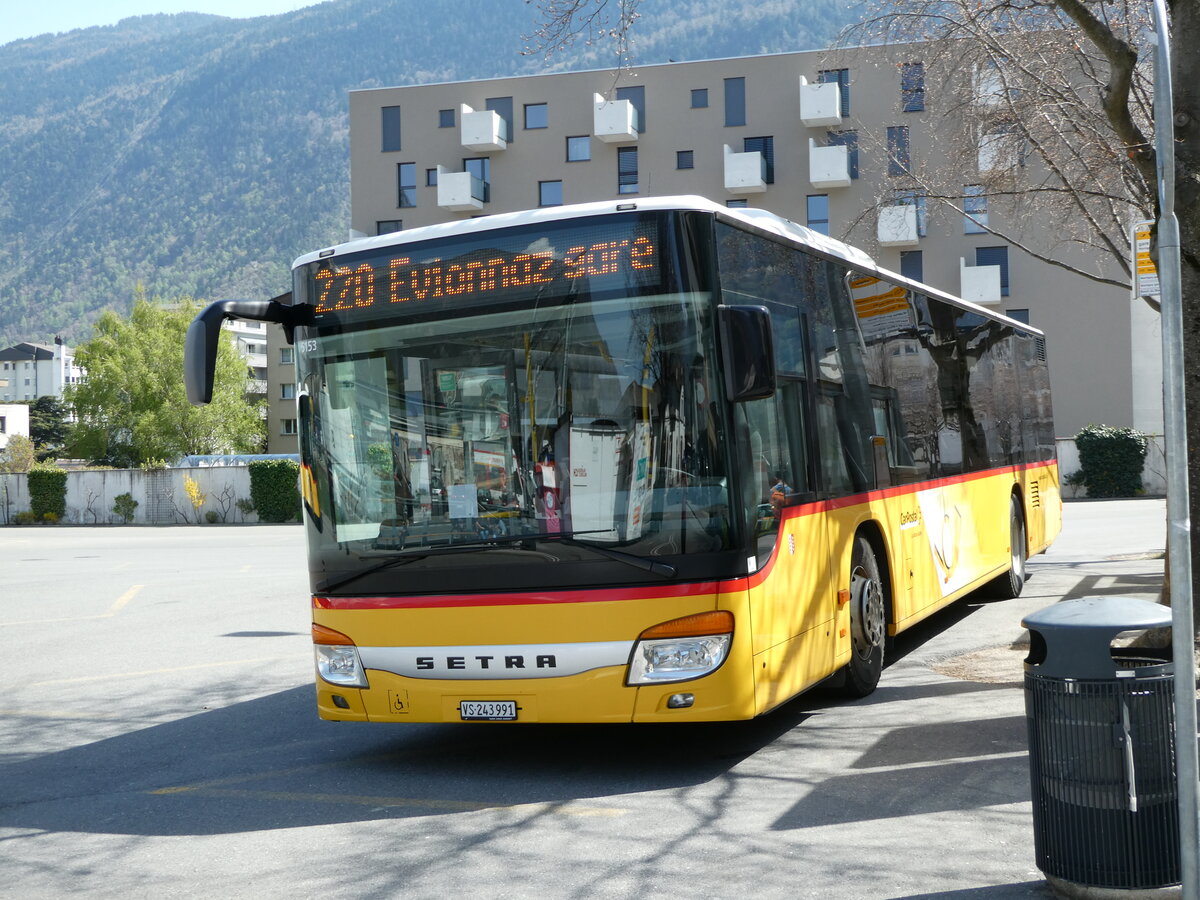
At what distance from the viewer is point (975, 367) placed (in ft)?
40.8

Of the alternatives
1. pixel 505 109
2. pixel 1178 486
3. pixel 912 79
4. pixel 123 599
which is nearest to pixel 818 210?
pixel 505 109

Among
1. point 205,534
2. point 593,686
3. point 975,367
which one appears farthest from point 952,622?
Answer: point 205,534

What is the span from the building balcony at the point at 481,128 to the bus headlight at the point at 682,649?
4991 cm

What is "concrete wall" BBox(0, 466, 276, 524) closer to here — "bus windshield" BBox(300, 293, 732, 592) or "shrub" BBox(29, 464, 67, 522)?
"shrub" BBox(29, 464, 67, 522)

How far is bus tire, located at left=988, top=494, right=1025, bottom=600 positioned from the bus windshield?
8202mm

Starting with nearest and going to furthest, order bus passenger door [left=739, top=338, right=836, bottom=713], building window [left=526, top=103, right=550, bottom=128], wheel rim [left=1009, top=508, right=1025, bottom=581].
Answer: bus passenger door [left=739, top=338, right=836, bottom=713], wheel rim [left=1009, top=508, right=1025, bottom=581], building window [left=526, top=103, right=550, bottom=128]

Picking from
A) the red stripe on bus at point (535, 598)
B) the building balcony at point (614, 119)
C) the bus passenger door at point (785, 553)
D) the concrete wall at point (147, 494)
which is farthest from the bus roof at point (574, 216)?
the building balcony at point (614, 119)

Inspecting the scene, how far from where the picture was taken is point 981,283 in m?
48.5

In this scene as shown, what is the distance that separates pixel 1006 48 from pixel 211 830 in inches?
451

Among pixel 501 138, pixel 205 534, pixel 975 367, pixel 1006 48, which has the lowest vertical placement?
pixel 205 534

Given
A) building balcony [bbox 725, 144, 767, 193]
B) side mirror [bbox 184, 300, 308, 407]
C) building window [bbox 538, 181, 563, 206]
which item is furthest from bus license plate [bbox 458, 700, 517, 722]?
building window [bbox 538, 181, 563, 206]

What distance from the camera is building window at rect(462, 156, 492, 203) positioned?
55.9 m

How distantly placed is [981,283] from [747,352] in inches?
1751

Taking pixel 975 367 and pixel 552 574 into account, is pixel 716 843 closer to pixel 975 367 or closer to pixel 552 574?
pixel 552 574
